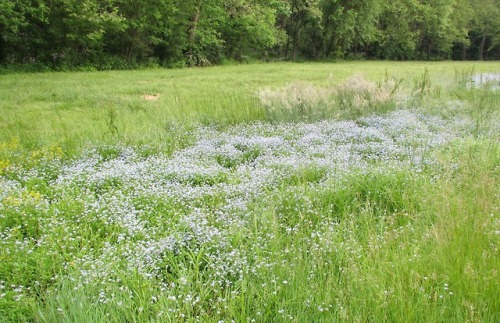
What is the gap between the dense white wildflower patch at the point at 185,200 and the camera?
3.19m

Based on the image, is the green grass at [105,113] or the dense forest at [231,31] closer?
the green grass at [105,113]

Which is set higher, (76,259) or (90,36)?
(90,36)

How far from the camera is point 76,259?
10.6 feet

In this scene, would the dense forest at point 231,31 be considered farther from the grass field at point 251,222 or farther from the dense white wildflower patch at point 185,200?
the dense white wildflower patch at point 185,200

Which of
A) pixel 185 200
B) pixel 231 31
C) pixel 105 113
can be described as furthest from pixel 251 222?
pixel 231 31

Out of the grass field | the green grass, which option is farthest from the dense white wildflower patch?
the green grass

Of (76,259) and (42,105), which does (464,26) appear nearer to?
(42,105)

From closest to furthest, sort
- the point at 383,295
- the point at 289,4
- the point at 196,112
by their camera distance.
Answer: the point at 383,295 < the point at 196,112 < the point at 289,4

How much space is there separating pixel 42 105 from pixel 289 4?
30601mm

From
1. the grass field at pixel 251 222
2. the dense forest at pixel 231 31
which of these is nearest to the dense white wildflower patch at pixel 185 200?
the grass field at pixel 251 222

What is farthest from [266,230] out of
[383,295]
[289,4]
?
[289,4]

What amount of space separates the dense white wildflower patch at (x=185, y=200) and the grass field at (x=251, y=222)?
0.03 m

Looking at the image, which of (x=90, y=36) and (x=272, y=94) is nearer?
(x=272, y=94)

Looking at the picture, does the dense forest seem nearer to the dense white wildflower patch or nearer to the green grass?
the green grass
